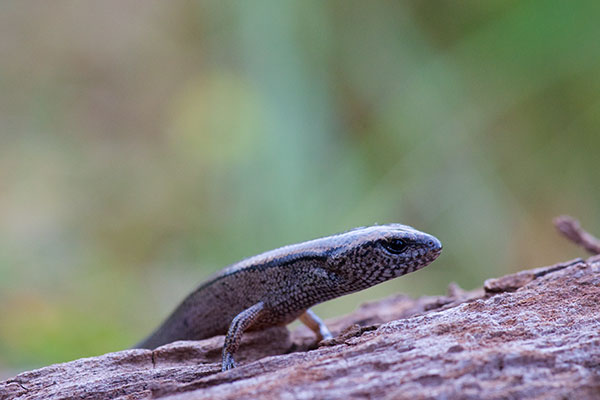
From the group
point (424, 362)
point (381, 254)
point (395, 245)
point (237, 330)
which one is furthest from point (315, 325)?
point (424, 362)

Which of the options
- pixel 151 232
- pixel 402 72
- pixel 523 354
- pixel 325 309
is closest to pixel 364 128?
pixel 402 72

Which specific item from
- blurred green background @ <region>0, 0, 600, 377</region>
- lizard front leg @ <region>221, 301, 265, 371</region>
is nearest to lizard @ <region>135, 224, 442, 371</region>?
lizard front leg @ <region>221, 301, 265, 371</region>

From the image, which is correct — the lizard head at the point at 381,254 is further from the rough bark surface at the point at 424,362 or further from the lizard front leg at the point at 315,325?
the lizard front leg at the point at 315,325

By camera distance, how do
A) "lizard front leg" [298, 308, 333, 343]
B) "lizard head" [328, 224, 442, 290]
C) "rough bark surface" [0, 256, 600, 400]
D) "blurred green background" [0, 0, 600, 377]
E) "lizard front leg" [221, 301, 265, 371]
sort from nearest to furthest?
"rough bark surface" [0, 256, 600, 400] < "lizard front leg" [221, 301, 265, 371] < "lizard head" [328, 224, 442, 290] < "lizard front leg" [298, 308, 333, 343] < "blurred green background" [0, 0, 600, 377]

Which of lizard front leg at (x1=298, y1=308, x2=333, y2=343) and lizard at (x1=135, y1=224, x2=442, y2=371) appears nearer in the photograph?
lizard at (x1=135, y1=224, x2=442, y2=371)

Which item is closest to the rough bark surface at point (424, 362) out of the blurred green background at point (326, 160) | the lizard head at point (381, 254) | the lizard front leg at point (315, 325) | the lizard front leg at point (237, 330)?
the lizard front leg at point (237, 330)

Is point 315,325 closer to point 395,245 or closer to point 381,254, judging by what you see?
point 381,254

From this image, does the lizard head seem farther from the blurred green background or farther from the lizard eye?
the blurred green background

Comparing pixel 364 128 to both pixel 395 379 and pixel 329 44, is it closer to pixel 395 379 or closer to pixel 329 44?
pixel 329 44
